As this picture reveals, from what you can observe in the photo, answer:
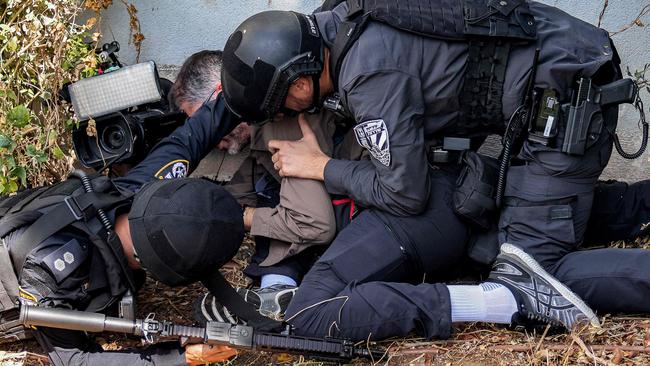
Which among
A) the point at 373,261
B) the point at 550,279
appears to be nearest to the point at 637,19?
the point at 550,279

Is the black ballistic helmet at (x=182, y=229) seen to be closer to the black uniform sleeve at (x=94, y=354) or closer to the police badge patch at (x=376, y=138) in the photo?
the black uniform sleeve at (x=94, y=354)

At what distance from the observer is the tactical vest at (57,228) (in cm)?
304

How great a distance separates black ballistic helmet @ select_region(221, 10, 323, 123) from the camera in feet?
10.7

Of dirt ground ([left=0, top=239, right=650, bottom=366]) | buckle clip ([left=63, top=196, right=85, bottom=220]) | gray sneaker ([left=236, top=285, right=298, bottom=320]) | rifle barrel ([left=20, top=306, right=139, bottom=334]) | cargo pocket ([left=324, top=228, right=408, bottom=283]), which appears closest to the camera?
Answer: rifle barrel ([left=20, top=306, right=139, bottom=334])

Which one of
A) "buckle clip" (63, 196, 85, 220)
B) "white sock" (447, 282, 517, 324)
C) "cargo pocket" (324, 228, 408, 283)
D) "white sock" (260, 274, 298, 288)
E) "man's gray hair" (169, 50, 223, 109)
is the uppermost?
"man's gray hair" (169, 50, 223, 109)

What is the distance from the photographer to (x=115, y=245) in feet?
10.2

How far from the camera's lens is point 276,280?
145 inches

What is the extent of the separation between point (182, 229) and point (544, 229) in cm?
155

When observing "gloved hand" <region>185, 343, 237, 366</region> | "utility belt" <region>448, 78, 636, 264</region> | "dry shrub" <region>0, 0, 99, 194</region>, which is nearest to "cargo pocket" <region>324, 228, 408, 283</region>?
"utility belt" <region>448, 78, 636, 264</region>

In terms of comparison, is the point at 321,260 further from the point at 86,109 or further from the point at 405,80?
the point at 86,109

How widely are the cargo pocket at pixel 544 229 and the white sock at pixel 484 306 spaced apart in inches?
10.5

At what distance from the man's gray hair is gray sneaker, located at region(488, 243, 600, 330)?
1.91 metres

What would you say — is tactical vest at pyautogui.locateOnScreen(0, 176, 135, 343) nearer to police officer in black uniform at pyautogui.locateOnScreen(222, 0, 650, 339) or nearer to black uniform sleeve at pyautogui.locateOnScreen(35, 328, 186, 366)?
black uniform sleeve at pyautogui.locateOnScreen(35, 328, 186, 366)

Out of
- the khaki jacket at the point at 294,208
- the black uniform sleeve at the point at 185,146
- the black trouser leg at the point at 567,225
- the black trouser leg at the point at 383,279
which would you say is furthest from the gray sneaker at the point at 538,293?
the black uniform sleeve at the point at 185,146
